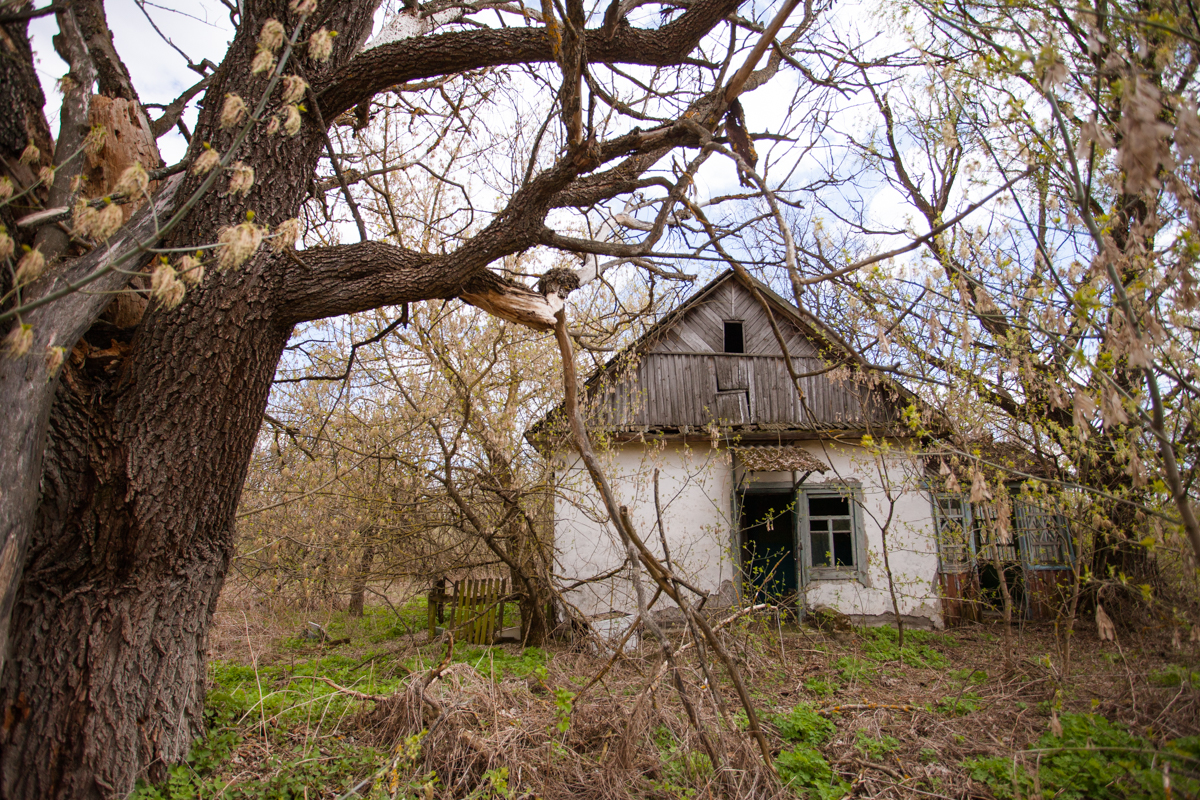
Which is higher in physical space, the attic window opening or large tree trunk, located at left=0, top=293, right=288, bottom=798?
the attic window opening

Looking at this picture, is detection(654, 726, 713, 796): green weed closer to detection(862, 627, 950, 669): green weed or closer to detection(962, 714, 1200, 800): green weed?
detection(962, 714, 1200, 800): green weed

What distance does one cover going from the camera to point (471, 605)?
8.64 metres

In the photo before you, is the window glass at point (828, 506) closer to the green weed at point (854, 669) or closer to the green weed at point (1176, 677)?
the green weed at point (854, 669)

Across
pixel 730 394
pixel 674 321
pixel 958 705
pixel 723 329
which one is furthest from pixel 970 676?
pixel 723 329

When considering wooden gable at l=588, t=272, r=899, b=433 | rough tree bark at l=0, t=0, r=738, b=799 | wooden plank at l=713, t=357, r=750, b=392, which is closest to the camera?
rough tree bark at l=0, t=0, r=738, b=799

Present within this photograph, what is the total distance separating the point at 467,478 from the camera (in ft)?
24.6

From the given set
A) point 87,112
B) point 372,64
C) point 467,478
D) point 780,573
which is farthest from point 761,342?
point 87,112

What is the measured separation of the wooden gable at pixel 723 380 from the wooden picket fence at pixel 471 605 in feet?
9.70

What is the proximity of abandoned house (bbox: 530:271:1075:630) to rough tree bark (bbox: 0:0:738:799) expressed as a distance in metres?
5.08

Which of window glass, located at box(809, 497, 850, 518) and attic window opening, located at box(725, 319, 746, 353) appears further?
attic window opening, located at box(725, 319, 746, 353)

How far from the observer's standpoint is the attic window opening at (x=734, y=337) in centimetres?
1107

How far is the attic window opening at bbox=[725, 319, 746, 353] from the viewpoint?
11.1 metres

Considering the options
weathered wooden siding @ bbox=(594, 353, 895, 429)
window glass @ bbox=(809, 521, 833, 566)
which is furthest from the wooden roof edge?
window glass @ bbox=(809, 521, 833, 566)

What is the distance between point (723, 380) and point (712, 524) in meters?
2.42
